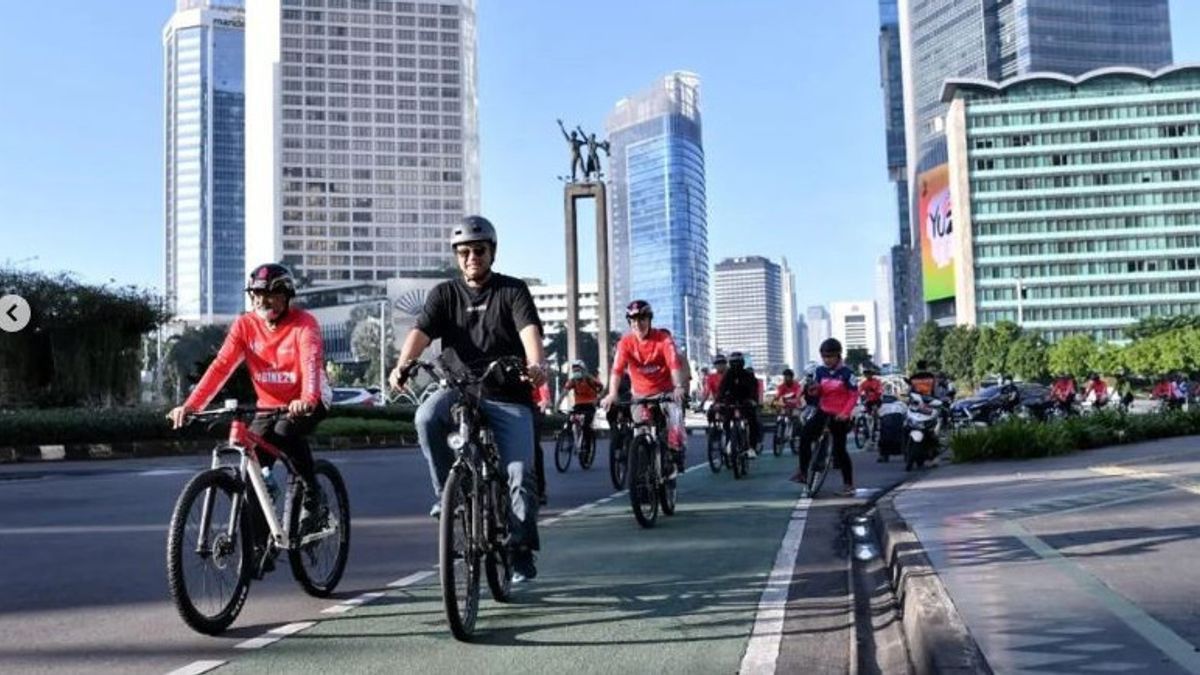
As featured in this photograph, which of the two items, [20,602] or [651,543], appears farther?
[651,543]

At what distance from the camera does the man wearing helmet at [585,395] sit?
51.1 feet

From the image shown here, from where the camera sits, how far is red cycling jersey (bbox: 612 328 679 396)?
10023 millimetres

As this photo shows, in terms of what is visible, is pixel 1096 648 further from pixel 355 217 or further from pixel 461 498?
pixel 355 217

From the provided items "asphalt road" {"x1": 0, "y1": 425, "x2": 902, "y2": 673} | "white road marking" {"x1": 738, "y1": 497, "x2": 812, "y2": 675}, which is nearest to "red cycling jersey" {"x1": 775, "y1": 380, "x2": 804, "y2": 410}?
"asphalt road" {"x1": 0, "y1": 425, "x2": 902, "y2": 673}

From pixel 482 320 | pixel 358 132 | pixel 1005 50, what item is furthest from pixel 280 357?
pixel 1005 50

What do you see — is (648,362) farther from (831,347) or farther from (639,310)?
(831,347)

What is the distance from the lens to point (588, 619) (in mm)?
5277

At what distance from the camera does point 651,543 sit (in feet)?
25.8

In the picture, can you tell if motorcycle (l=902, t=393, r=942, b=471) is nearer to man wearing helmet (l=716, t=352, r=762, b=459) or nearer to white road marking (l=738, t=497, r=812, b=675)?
man wearing helmet (l=716, t=352, r=762, b=459)

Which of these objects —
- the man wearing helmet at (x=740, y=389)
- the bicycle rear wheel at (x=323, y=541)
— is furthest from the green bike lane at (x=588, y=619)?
the man wearing helmet at (x=740, y=389)

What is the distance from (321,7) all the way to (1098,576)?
549 ft

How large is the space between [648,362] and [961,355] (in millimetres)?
109364

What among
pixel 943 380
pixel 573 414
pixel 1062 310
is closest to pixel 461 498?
pixel 573 414

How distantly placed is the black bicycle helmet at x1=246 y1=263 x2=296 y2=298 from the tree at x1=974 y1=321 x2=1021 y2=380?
108 meters
